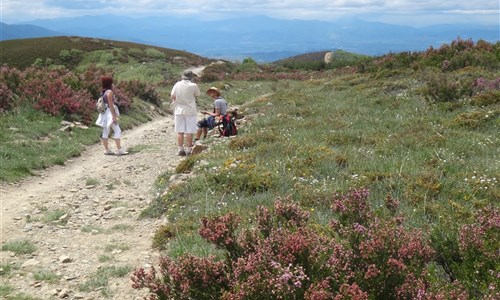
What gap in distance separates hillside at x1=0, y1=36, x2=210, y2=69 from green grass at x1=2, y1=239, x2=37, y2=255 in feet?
165

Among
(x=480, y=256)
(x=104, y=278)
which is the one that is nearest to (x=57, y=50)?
(x=104, y=278)

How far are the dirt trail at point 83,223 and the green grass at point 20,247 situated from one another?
92mm

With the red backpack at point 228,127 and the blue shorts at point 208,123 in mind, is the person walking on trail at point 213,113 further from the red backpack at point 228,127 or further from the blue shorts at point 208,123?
the red backpack at point 228,127

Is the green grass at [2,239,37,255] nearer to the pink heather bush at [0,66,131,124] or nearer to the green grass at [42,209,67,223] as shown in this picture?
the green grass at [42,209,67,223]

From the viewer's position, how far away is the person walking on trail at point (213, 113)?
45.3ft

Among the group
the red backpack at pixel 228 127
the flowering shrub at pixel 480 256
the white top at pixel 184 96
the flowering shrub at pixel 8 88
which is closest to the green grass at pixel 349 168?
the red backpack at pixel 228 127

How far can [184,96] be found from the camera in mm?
12914

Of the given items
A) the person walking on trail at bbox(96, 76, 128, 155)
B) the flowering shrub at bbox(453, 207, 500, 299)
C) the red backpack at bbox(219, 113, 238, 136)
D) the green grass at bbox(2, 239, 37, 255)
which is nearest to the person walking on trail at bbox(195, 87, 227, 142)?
the red backpack at bbox(219, 113, 238, 136)

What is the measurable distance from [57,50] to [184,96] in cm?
5146

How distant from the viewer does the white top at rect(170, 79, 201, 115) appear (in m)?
12.8

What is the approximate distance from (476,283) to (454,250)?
0.63 metres

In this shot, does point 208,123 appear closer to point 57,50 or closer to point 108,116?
point 108,116

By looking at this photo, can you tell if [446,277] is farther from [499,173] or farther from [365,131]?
[365,131]

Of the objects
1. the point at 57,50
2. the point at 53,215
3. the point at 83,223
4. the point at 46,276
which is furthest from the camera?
the point at 57,50
